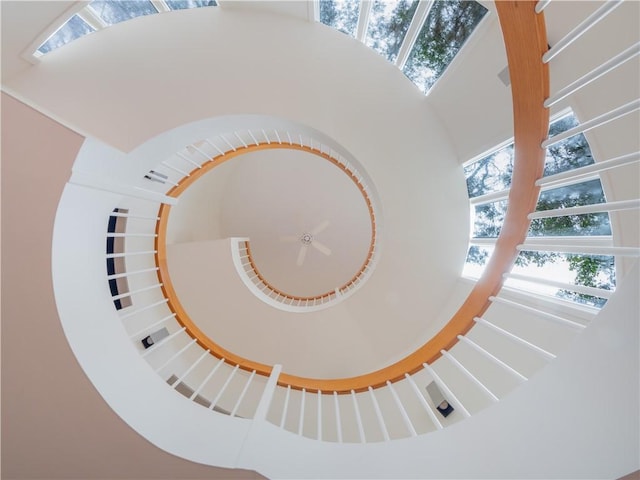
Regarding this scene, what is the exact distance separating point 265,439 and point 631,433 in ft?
6.40

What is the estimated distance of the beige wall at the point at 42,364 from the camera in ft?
5.11

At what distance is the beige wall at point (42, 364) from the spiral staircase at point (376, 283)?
8cm

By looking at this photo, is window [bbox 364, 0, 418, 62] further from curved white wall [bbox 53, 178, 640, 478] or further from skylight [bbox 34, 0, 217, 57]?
curved white wall [bbox 53, 178, 640, 478]

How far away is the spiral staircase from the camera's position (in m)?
1.46

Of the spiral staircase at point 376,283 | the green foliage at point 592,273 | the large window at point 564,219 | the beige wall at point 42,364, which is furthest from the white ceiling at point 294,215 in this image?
the beige wall at point 42,364

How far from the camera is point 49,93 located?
256 cm

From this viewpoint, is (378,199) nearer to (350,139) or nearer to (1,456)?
(350,139)

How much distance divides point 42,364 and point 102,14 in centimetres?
299

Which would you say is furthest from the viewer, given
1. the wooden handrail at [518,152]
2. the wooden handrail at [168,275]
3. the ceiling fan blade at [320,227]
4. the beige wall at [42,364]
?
the ceiling fan blade at [320,227]

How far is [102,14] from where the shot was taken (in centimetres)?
261

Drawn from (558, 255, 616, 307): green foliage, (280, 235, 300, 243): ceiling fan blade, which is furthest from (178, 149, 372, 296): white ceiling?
(558, 255, 616, 307): green foliage

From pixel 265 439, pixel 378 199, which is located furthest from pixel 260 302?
pixel 265 439

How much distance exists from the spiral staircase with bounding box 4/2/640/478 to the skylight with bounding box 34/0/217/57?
4.3 inches

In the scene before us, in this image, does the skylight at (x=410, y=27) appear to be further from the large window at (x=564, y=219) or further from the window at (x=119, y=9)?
→ the window at (x=119, y=9)
